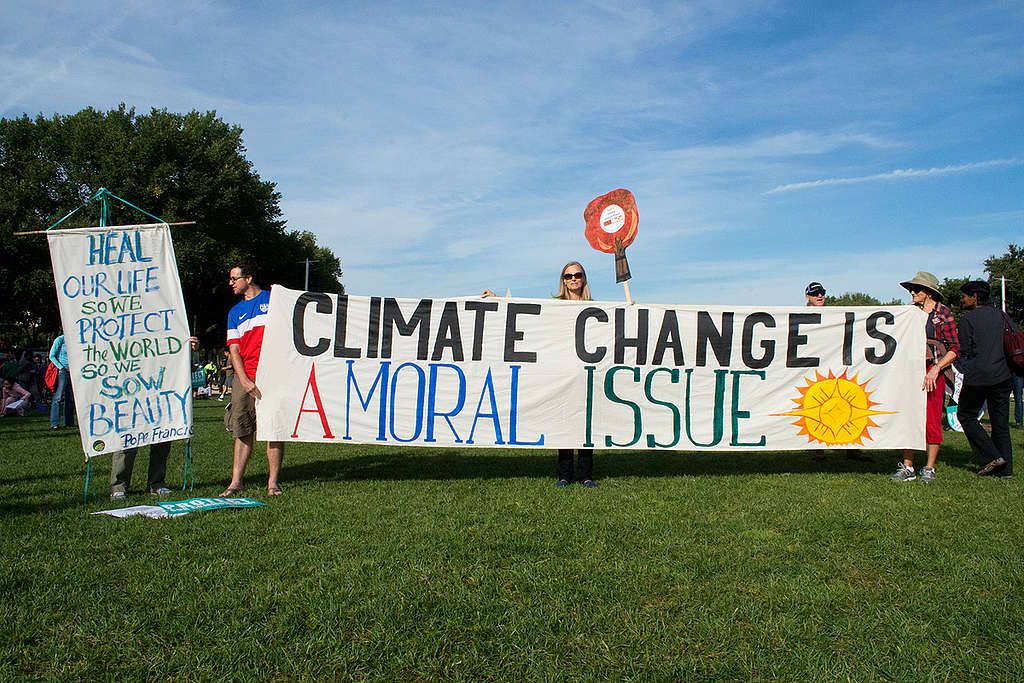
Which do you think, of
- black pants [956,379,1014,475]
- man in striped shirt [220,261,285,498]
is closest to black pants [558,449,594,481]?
man in striped shirt [220,261,285,498]

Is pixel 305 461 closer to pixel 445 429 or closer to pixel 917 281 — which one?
pixel 445 429

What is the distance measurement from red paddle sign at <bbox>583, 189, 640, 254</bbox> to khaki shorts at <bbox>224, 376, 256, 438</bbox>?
14.3ft

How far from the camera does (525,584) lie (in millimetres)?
3869

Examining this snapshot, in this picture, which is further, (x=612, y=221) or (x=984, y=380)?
(x=612, y=221)

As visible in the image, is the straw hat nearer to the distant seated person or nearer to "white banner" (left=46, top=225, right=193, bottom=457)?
"white banner" (left=46, top=225, right=193, bottom=457)

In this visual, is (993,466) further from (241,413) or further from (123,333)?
(123,333)

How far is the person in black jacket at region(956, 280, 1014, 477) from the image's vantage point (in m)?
7.28

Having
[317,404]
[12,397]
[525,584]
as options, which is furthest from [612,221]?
[12,397]

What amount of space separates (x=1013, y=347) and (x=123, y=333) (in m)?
8.79

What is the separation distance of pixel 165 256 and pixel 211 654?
470 cm

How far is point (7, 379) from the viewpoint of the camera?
19.7 m

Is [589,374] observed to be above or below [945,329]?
below

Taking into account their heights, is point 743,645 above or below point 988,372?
below

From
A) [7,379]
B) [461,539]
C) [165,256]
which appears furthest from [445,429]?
[7,379]
